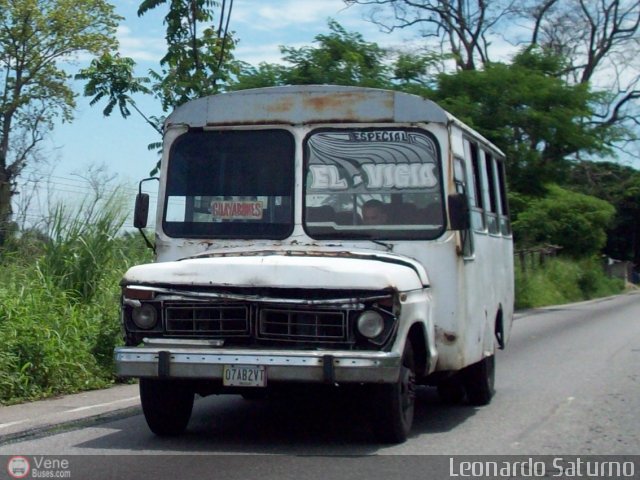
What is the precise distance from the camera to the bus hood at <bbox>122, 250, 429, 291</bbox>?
24.5ft

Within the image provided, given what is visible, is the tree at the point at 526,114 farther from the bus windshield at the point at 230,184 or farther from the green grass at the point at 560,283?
the bus windshield at the point at 230,184

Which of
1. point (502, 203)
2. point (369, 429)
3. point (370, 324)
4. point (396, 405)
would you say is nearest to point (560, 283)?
point (502, 203)

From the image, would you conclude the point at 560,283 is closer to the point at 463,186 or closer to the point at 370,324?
the point at 463,186

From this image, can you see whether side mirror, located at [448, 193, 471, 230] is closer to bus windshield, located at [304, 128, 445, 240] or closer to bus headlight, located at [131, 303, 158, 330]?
bus windshield, located at [304, 128, 445, 240]

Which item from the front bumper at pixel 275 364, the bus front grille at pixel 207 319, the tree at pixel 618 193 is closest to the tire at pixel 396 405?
the front bumper at pixel 275 364

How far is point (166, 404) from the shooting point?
827cm

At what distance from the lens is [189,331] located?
779cm

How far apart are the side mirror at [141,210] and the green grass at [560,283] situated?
2333 centimetres

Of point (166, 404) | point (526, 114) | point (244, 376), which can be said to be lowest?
point (166, 404)

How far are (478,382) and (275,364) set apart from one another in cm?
352

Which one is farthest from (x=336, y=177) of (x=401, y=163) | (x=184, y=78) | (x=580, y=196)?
(x=580, y=196)

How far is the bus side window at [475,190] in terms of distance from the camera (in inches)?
390

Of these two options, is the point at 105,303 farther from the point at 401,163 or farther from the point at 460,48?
the point at 460,48

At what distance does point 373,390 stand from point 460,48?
3779 cm
